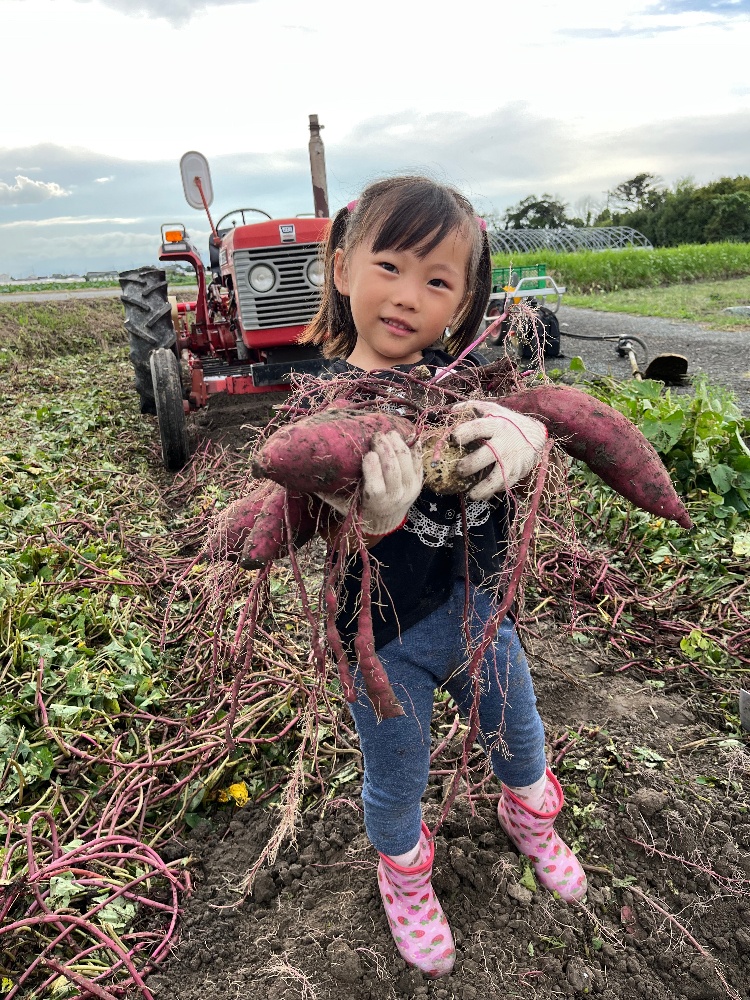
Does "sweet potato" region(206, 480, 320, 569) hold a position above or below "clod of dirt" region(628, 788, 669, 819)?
above

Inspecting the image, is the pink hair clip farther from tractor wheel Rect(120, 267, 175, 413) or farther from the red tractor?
tractor wheel Rect(120, 267, 175, 413)

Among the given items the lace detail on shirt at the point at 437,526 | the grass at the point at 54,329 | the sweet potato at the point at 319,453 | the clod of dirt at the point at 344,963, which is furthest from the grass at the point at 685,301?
the sweet potato at the point at 319,453

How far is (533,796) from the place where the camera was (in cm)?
154

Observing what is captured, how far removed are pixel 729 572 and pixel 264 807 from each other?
6.48ft

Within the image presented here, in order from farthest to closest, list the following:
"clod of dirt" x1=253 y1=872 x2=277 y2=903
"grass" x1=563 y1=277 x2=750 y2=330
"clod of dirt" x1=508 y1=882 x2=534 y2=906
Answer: "grass" x1=563 y1=277 x2=750 y2=330 < "clod of dirt" x1=253 y1=872 x2=277 y2=903 < "clod of dirt" x1=508 y1=882 x2=534 y2=906

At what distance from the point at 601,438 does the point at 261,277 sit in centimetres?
374

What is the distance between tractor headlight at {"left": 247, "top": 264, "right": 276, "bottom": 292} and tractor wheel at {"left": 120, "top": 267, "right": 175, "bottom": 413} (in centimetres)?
86

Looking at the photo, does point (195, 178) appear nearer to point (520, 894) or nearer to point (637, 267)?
point (520, 894)

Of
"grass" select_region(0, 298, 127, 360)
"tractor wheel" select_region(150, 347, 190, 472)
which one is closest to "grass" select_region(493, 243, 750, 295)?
"grass" select_region(0, 298, 127, 360)

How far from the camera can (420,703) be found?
4.38 ft

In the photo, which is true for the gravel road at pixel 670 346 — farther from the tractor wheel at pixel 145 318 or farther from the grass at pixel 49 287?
the grass at pixel 49 287

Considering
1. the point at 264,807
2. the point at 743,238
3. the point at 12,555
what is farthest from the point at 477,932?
the point at 743,238

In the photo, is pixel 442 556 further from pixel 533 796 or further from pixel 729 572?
pixel 729 572

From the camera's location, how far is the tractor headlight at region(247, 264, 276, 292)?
446 centimetres
